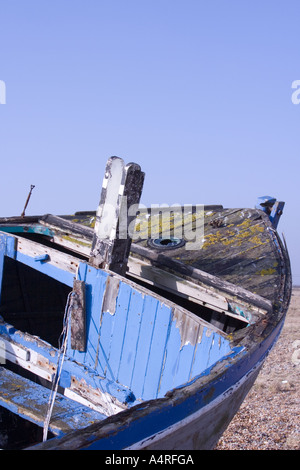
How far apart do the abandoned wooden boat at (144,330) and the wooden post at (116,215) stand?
0.05ft

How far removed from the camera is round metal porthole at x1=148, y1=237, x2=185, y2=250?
7.45m

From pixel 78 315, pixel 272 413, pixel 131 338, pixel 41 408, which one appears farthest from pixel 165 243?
pixel 272 413

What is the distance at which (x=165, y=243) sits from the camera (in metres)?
7.75

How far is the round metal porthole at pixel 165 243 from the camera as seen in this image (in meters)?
7.45

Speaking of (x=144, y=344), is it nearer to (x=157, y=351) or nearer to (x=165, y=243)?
(x=157, y=351)

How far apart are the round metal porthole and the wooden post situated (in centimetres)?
147

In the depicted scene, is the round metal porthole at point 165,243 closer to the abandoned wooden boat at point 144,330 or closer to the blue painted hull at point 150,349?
the abandoned wooden boat at point 144,330

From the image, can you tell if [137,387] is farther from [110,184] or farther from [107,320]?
[110,184]

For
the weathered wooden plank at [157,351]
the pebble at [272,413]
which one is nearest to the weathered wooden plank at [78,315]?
the weathered wooden plank at [157,351]

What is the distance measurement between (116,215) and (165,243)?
6.64 feet

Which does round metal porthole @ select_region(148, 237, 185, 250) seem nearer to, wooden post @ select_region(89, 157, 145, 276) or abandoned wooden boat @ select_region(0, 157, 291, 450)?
abandoned wooden boat @ select_region(0, 157, 291, 450)
